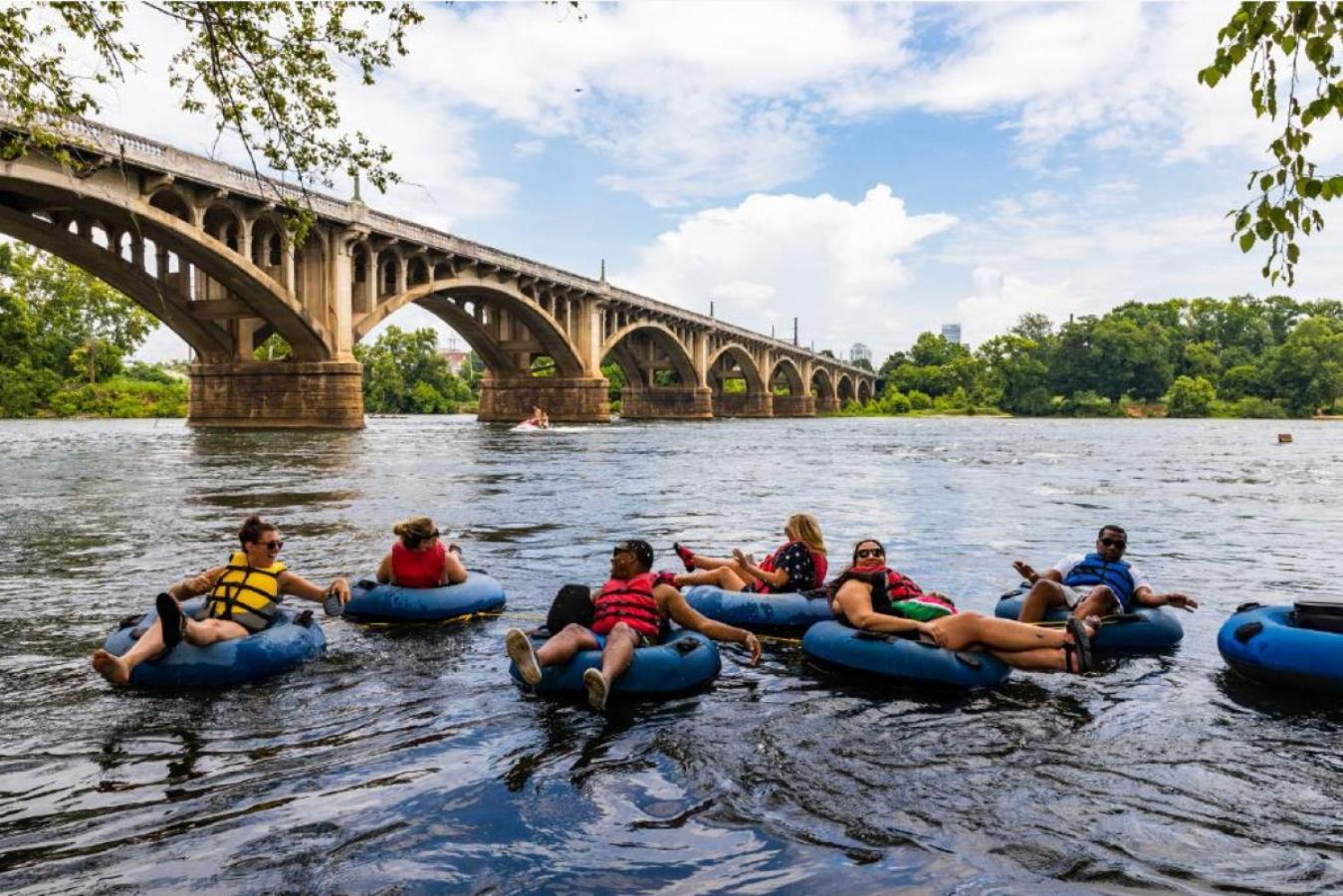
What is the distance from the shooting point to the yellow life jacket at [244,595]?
21.9 ft

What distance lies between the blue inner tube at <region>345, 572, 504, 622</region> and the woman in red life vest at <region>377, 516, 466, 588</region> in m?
0.10

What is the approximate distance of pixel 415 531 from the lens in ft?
26.8

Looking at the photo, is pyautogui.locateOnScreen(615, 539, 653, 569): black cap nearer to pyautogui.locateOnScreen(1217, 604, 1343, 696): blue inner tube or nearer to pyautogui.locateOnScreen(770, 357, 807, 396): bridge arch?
pyautogui.locateOnScreen(1217, 604, 1343, 696): blue inner tube

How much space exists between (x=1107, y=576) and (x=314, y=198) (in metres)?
35.6

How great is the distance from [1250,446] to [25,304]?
79243mm

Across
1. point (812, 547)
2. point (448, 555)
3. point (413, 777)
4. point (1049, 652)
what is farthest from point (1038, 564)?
point (413, 777)

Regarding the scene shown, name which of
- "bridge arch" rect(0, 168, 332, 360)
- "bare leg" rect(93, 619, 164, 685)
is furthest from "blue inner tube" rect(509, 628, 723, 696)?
"bridge arch" rect(0, 168, 332, 360)

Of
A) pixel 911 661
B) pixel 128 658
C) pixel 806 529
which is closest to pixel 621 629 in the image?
pixel 911 661

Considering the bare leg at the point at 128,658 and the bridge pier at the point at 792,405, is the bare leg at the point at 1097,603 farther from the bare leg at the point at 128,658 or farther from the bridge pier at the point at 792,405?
the bridge pier at the point at 792,405

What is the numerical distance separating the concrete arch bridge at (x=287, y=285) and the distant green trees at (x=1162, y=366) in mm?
56795

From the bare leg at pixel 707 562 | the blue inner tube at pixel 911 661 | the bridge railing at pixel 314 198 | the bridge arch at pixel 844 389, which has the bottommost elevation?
the blue inner tube at pixel 911 661

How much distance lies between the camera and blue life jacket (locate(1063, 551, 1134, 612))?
25.9ft

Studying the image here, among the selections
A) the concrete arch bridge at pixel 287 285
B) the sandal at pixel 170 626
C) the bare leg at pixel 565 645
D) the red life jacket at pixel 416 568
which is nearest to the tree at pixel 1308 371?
the concrete arch bridge at pixel 287 285

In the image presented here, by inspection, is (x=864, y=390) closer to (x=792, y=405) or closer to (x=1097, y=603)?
(x=792, y=405)
